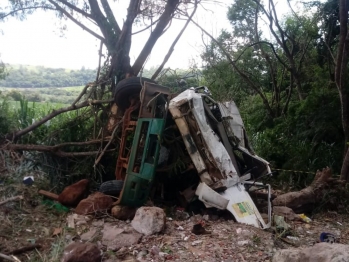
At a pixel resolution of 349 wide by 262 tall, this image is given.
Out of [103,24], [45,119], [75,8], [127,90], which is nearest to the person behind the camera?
[127,90]

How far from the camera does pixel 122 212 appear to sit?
471 cm

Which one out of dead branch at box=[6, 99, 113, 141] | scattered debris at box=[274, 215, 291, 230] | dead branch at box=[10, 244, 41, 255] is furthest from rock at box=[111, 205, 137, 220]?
dead branch at box=[6, 99, 113, 141]

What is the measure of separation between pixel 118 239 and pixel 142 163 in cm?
105

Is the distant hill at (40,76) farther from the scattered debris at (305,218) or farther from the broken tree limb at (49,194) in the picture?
the scattered debris at (305,218)

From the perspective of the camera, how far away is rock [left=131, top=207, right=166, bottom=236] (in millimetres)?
4152

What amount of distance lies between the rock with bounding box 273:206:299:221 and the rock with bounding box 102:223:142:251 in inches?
77.0

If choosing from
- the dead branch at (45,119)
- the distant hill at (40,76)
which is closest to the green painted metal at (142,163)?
the dead branch at (45,119)

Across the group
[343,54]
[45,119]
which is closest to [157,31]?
[45,119]

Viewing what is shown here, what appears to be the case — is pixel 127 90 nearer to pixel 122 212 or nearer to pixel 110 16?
pixel 122 212

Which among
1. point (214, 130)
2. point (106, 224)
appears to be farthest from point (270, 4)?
point (106, 224)

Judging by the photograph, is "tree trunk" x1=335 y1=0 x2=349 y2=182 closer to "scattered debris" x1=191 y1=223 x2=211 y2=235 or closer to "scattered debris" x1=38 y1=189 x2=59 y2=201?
"scattered debris" x1=191 y1=223 x2=211 y2=235

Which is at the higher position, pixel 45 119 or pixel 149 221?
pixel 45 119

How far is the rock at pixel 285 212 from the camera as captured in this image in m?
5.17

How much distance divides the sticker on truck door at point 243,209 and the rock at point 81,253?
5.55 ft
